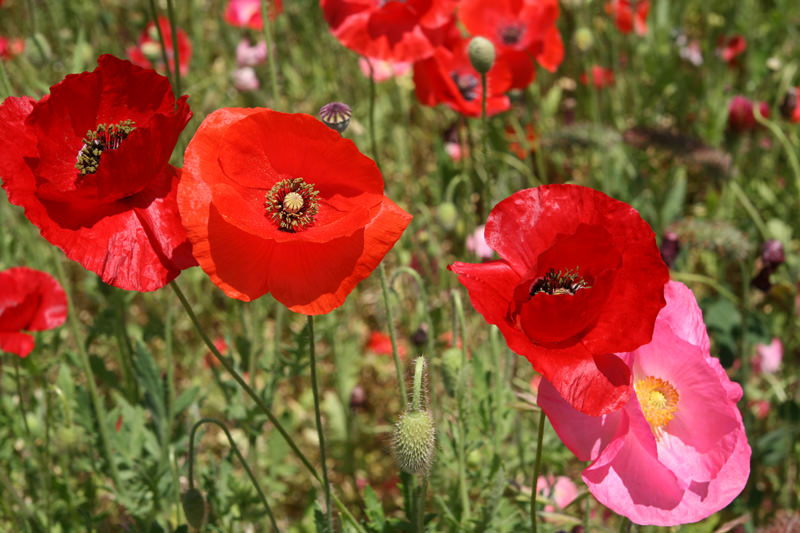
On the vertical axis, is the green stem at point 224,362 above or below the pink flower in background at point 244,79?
below

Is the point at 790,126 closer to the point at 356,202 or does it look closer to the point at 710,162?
the point at 710,162

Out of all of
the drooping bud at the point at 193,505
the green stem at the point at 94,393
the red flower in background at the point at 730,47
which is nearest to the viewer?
the drooping bud at the point at 193,505

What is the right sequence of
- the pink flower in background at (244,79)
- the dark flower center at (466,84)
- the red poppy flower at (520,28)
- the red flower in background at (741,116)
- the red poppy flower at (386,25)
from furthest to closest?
1. the pink flower in background at (244,79)
2. the red flower in background at (741,116)
3. the dark flower center at (466,84)
4. the red poppy flower at (520,28)
5. the red poppy flower at (386,25)

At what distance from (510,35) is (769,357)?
1476 millimetres

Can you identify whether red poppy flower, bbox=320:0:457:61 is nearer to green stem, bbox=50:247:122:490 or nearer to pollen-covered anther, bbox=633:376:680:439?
green stem, bbox=50:247:122:490

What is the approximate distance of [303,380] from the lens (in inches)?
128

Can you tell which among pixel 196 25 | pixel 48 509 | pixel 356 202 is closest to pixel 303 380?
pixel 48 509

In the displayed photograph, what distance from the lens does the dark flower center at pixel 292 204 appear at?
119cm

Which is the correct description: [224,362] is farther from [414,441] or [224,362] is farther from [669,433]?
[669,433]

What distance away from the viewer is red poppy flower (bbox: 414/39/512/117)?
2137 millimetres

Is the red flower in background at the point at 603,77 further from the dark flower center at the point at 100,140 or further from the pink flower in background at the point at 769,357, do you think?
the dark flower center at the point at 100,140

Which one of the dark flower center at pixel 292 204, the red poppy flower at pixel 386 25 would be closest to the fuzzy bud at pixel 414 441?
the dark flower center at pixel 292 204

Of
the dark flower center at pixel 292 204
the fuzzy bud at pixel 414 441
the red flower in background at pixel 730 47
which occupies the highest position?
the red flower in background at pixel 730 47

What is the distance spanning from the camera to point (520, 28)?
7.96 feet
